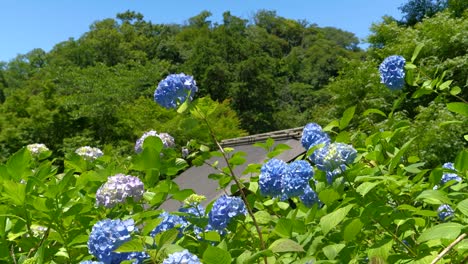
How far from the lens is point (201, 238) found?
56.1 inches

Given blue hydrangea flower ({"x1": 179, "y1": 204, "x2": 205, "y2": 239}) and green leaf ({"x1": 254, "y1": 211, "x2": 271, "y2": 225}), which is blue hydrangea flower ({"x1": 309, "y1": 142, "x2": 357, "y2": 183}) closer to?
green leaf ({"x1": 254, "y1": 211, "x2": 271, "y2": 225})

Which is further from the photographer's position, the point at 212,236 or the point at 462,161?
the point at 212,236

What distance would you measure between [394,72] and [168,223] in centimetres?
86

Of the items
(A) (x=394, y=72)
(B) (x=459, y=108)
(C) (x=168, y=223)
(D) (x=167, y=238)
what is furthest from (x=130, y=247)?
(A) (x=394, y=72)

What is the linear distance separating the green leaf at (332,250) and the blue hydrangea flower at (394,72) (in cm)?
84

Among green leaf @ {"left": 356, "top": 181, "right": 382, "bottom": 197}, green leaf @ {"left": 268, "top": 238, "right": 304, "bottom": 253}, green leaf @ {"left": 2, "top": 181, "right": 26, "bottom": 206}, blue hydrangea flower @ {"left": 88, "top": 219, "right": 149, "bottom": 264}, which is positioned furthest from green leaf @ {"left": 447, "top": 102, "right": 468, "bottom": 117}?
green leaf @ {"left": 2, "top": 181, "right": 26, "bottom": 206}

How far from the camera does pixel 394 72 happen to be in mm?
1802

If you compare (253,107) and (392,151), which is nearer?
(392,151)

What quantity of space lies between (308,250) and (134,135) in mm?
15875

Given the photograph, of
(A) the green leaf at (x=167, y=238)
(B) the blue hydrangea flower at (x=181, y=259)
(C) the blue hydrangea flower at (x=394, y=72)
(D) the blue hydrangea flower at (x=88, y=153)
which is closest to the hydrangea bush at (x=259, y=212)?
(A) the green leaf at (x=167, y=238)

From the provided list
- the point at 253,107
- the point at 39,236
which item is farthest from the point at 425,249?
the point at 253,107

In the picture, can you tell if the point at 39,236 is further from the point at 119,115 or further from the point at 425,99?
the point at 119,115

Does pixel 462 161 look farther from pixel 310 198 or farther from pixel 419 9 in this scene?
pixel 419 9

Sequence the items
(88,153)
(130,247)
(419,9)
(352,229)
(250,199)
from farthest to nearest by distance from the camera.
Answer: (419,9), (88,153), (250,199), (352,229), (130,247)
